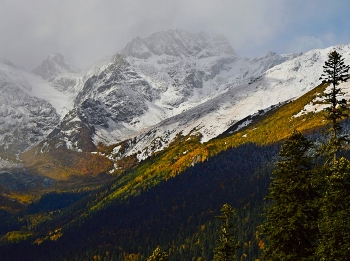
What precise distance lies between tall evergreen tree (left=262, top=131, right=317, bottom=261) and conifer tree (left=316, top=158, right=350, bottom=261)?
235 centimetres

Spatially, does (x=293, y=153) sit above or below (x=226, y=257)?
above

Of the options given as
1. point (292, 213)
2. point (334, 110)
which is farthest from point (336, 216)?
point (334, 110)

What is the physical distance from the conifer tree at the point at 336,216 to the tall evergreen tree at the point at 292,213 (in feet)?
7.70

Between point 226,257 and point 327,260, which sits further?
point 226,257

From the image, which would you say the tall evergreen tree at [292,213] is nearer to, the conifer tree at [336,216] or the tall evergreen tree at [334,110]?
the conifer tree at [336,216]

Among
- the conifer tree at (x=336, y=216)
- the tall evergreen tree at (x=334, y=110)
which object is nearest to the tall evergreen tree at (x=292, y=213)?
the conifer tree at (x=336, y=216)

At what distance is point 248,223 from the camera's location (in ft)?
613

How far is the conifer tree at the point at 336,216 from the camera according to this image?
29723 mm

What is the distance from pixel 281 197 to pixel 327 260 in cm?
757

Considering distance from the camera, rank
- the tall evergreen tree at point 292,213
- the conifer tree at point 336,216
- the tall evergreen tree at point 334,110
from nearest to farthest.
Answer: the conifer tree at point 336,216 → the tall evergreen tree at point 292,213 → the tall evergreen tree at point 334,110

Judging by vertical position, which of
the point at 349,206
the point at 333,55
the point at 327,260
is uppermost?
the point at 333,55

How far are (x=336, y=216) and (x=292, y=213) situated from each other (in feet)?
16.9

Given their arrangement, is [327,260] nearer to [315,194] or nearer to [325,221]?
[325,221]

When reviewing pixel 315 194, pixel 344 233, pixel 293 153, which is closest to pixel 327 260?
pixel 344 233
